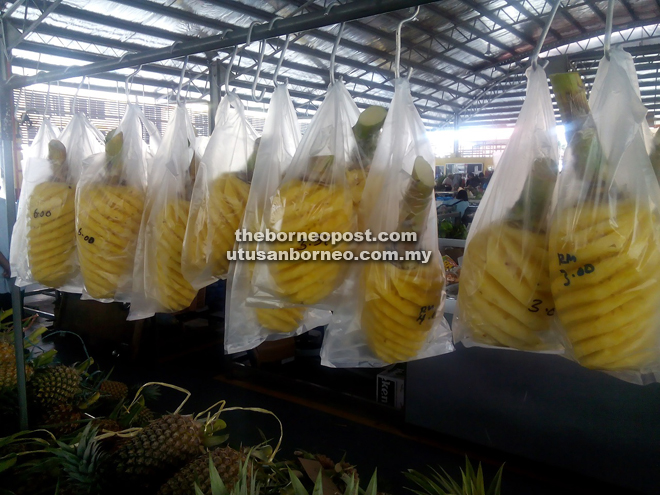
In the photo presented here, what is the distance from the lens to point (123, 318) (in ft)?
12.5

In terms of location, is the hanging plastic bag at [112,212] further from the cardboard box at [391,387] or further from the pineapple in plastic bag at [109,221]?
the cardboard box at [391,387]

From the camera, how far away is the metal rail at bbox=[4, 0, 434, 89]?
64cm

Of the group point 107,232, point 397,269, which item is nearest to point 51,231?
point 107,232

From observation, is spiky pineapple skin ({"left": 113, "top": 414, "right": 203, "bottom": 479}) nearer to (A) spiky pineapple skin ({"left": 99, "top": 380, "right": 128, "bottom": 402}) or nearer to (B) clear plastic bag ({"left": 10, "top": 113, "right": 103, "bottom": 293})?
(B) clear plastic bag ({"left": 10, "top": 113, "right": 103, "bottom": 293})

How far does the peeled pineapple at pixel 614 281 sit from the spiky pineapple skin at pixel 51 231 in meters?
1.10

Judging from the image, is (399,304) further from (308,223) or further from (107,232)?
(107,232)

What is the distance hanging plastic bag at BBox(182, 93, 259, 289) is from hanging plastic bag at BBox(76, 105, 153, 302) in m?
0.23

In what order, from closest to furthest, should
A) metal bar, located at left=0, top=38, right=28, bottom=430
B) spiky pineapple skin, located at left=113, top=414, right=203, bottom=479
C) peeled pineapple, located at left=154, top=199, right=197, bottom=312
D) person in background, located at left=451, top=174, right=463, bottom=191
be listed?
peeled pineapple, located at left=154, top=199, right=197, bottom=312, spiky pineapple skin, located at left=113, top=414, right=203, bottom=479, metal bar, located at left=0, top=38, right=28, bottom=430, person in background, located at left=451, top=174, right=463, bottom=191

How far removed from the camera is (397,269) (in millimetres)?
656

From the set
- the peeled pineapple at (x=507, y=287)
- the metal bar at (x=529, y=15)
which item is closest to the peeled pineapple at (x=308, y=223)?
the peeled pineapple at (x=507, y=287)

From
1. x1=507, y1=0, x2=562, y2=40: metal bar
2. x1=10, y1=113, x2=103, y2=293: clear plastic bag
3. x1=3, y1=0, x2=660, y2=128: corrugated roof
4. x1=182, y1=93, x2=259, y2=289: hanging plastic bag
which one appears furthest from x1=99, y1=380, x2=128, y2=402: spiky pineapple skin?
x1=507, y1=0, x2=562, y2=40: metal bar

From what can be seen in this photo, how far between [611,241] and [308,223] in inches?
15.3

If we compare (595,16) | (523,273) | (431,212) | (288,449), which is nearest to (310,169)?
(431,212)

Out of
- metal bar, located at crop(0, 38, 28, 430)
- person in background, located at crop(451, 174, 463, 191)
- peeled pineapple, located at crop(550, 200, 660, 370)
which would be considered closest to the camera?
peeled pineapple, located at crop(550, 200, 660, 370)
